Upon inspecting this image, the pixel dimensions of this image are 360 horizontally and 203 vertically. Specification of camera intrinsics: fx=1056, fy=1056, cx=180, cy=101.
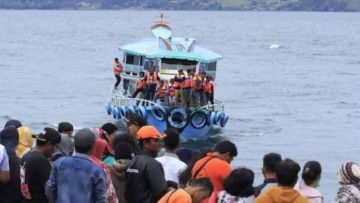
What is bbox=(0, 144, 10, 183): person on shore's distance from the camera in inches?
420

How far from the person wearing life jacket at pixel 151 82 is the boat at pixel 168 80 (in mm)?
356

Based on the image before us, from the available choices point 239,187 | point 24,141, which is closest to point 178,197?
point 239,187

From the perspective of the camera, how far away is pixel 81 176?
10.1m

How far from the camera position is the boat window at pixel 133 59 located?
37.6 metres

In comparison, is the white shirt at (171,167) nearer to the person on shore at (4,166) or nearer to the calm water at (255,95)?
the person on shore at (4,166)

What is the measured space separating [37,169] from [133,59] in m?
27.4

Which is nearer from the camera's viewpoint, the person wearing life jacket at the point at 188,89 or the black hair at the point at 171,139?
the black hair at the point at 171,139

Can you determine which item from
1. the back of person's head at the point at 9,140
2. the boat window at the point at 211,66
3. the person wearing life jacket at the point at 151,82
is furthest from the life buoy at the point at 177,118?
the back of person's head at the point at 9,140

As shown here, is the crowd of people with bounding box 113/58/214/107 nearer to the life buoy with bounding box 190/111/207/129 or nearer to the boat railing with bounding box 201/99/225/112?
the boat railing with bounding box 201/99/225/112

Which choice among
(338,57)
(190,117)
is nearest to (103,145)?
(190,117)

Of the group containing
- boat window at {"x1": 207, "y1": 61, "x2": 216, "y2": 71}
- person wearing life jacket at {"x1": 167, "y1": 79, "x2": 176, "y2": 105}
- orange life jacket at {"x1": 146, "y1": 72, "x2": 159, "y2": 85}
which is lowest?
person wearing life jacket at {"x1": 167, "y1": 79, "x2": 176, "y2": 105}

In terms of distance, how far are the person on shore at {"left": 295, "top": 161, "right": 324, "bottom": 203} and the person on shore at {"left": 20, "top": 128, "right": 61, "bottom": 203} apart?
255cm

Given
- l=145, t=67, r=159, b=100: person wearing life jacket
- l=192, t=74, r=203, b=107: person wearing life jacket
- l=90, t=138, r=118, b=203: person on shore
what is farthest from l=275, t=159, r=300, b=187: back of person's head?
l=145, t=67, r=159, b=100: person wearing life jacket

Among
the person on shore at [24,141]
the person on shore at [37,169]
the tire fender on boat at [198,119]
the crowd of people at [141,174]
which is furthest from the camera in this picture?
the tire fender on boat at [198,119]
